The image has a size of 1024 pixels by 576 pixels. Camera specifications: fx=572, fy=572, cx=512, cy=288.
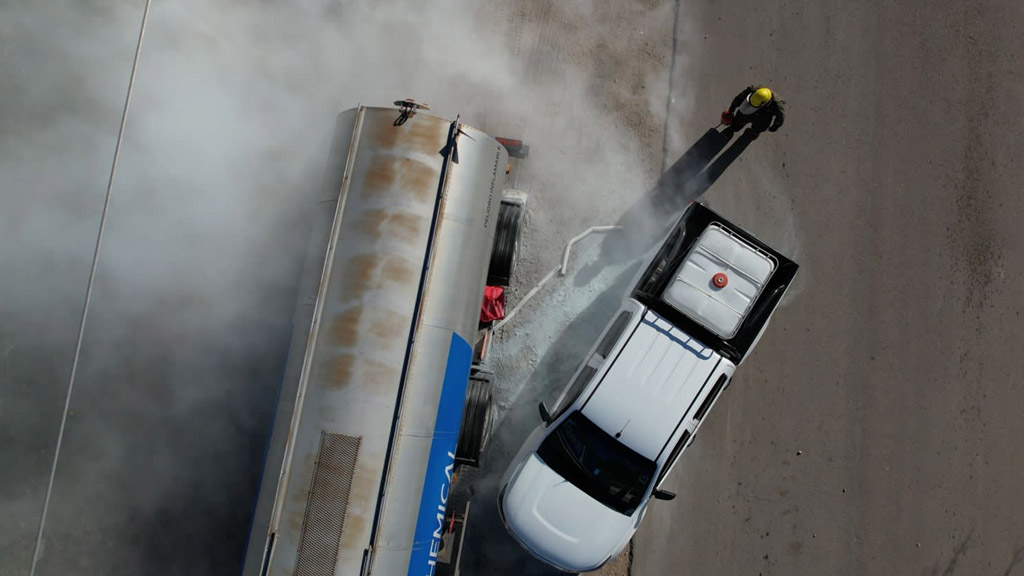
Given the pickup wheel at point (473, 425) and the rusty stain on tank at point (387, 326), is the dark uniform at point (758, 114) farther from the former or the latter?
the rusty stain on tank at point (387, 326)

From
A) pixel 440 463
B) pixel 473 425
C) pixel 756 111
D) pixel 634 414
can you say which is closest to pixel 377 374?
pixel 440 463

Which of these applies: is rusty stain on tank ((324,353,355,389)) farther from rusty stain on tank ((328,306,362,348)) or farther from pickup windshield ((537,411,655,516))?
pickup windshield ((537,411,655,516))

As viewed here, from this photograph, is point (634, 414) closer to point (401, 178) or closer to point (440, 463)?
point (440, 463)

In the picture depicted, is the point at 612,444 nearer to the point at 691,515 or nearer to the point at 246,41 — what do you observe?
the point at 691,515

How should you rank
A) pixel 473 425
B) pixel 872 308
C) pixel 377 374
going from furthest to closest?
pixel 872 308 → pixel 473 425 → pixel 377 374

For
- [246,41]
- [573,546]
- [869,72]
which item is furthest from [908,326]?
[246,41]

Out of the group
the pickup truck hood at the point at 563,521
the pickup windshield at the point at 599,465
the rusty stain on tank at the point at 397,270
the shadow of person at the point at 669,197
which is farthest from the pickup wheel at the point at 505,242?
the pickup truck hood at the point at 563,521
